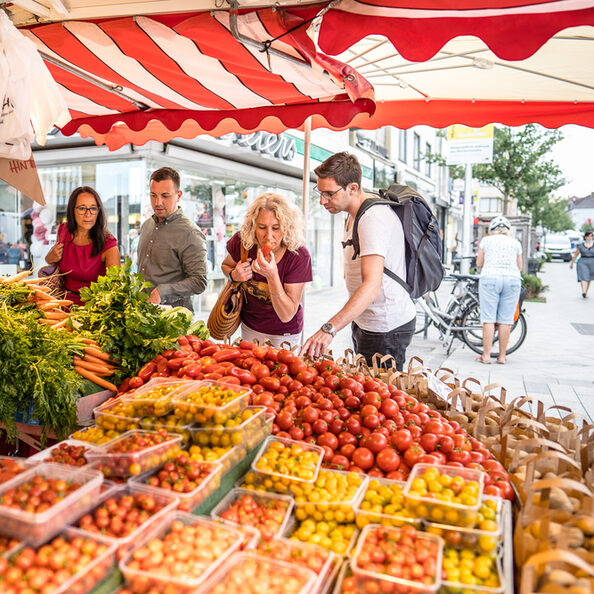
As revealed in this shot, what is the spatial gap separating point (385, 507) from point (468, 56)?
343 cm

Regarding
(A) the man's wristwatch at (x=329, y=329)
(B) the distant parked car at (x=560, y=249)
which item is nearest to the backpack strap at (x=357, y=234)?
(A) the man's wristwatch at (x=329, y=329)

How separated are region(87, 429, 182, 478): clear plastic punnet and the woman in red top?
9.69 ft

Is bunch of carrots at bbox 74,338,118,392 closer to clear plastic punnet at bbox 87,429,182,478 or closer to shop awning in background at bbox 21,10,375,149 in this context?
clear plastic punnet at bbox 87,429,182,478

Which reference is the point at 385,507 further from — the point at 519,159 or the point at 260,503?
the point at 519,159

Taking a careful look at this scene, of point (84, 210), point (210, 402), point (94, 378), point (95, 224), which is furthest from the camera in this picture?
point (95, 224)

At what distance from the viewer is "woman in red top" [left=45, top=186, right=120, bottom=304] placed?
4.61m

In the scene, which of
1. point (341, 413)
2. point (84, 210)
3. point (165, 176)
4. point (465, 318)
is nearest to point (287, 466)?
point (341, 413)

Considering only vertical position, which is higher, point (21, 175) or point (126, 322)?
point (21, 175)

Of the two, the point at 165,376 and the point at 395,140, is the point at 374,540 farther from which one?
the point at 395,140

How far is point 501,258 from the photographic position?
8023mm

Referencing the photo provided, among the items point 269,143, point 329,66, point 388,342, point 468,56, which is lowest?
point 388,342

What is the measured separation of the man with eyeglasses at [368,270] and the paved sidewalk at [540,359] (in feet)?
10.3

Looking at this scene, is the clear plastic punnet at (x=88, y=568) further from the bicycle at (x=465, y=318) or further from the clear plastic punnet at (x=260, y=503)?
the bicycle at (x=465, y=318)

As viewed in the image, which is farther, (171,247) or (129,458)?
(171,247)
